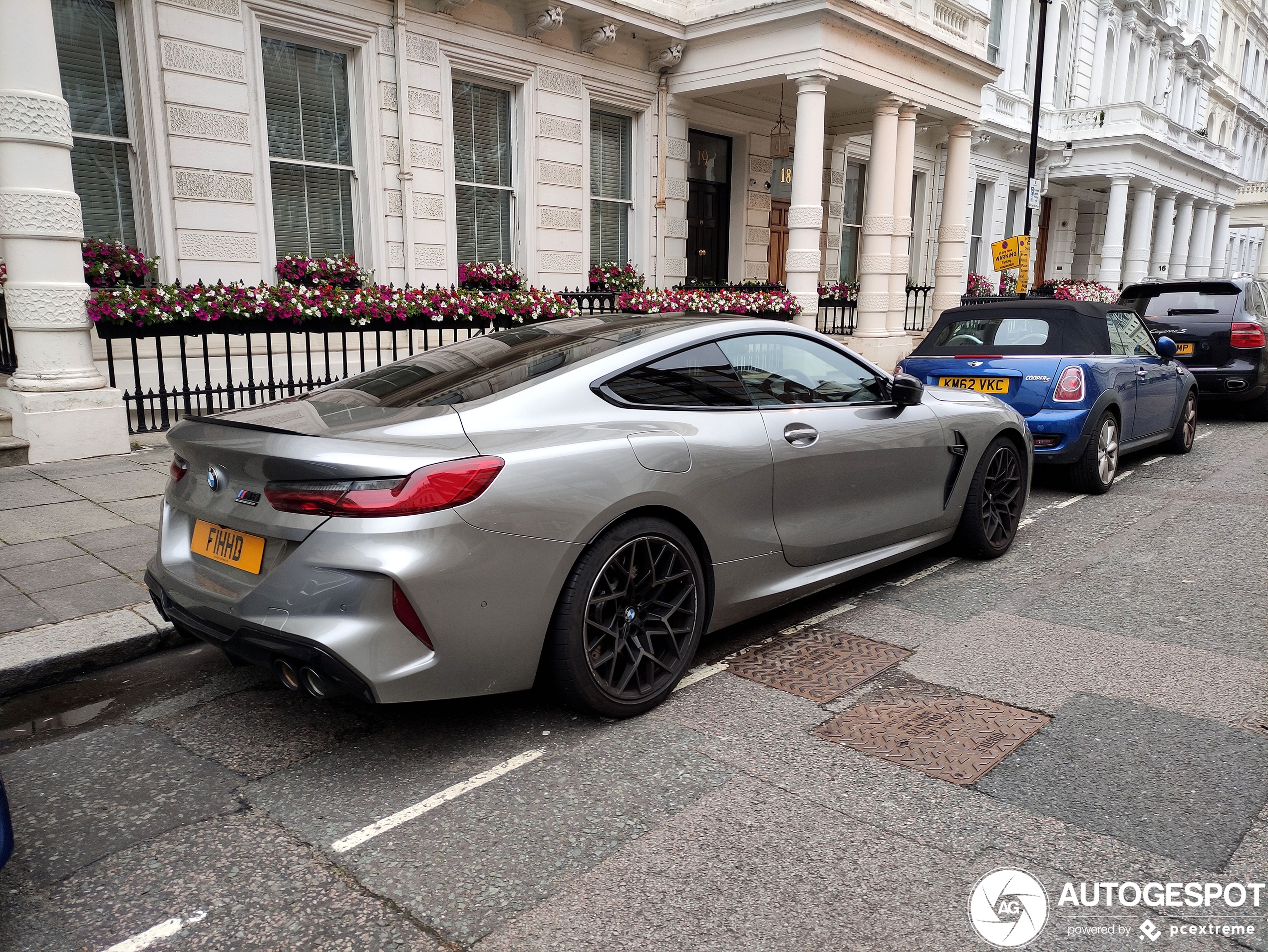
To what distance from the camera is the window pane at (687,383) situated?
144 inches

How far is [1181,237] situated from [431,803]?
36.5 meters

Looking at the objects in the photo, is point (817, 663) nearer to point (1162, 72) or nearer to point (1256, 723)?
point (1256, 723)

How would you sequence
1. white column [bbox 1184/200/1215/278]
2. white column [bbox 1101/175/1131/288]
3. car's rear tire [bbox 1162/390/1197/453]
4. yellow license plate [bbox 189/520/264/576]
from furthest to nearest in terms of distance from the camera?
white column [bbox 1184/200/1215/278] → white column [bbox 1101/175/1131/288] → car's rear tire [bbox 1162/390/1197/453] → yellow license plate [bbox 189/520/264/576]

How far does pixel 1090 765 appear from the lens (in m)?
3.14

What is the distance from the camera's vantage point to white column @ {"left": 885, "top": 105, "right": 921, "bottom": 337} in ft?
48.1

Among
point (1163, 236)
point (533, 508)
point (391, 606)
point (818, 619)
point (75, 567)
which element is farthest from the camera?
point (1163, 236)

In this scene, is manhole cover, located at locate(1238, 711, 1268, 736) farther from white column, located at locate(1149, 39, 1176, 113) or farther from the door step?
white column, located at locate(1149, 39, 1176, 113)

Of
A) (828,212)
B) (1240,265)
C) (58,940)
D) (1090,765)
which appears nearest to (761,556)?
(1090,765)

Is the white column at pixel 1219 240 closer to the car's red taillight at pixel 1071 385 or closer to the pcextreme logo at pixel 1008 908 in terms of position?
the car's red taillight at pixel 1071 385

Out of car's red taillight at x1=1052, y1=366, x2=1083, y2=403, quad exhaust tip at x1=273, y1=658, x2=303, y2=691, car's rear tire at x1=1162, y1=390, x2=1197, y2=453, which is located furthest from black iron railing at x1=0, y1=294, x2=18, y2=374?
car's rear tire at x1=1162, y1=390, x2=1197, y2=453

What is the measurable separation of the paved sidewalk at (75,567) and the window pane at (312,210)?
396 centimetres

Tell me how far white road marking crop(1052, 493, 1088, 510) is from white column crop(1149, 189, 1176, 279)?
26.3 meters

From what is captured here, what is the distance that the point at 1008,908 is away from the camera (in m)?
2.41

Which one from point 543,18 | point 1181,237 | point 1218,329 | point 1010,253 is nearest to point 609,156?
point 543,18
